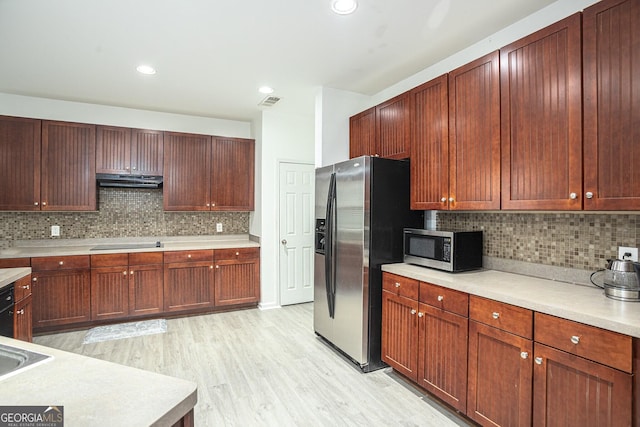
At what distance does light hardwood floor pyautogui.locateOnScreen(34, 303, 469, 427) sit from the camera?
2178mm

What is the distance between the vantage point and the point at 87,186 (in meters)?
3.88

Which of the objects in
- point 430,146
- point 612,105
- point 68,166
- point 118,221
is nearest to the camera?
point 612,105

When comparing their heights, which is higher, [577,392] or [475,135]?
[475,135]

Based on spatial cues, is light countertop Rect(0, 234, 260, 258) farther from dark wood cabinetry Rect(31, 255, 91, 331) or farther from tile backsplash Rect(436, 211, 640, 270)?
tile backsplash Rect(436, 211, 640, 270)

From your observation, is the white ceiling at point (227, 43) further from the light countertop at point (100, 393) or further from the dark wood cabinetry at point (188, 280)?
the light countertop at point (100, 393)

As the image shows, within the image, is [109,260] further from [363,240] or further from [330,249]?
[363,240]

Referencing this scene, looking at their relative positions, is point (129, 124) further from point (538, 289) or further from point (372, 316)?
point (538, 289)

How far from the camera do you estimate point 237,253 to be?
14.3 feet

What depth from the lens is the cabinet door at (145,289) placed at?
383cm

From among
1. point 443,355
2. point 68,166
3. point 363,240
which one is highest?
point 68,166

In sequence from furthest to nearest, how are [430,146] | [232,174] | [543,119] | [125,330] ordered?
[232,174]
[125,330]
[430,146]
[543,119]

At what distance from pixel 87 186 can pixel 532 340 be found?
4.55 m

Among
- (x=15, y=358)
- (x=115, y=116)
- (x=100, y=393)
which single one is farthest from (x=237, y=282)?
(x=100, y=393)

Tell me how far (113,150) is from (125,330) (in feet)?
7.01
